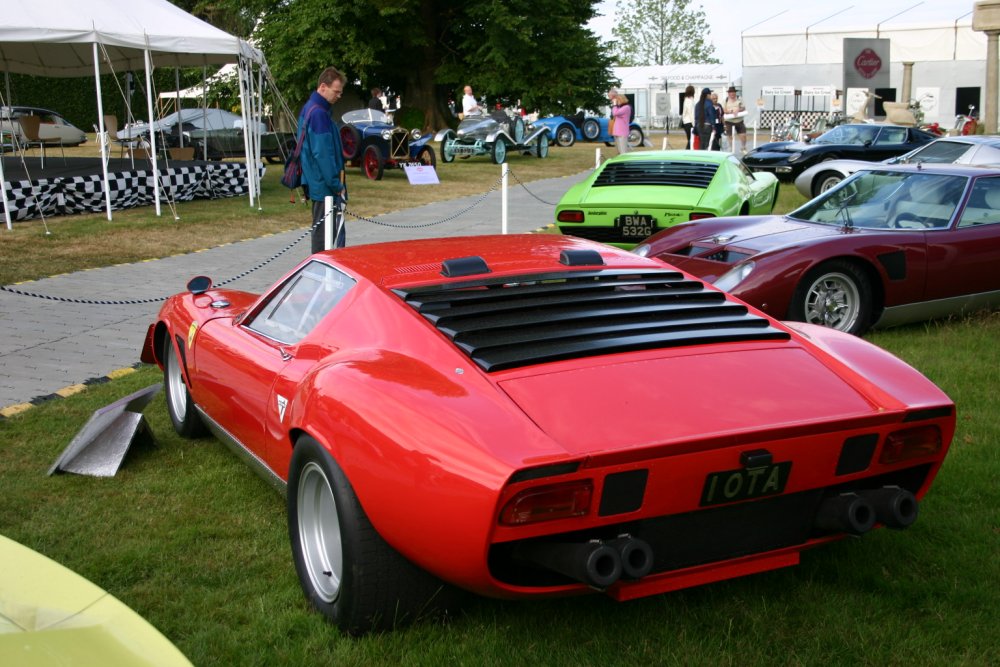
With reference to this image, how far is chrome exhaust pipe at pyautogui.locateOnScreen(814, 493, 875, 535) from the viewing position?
9.23 ft

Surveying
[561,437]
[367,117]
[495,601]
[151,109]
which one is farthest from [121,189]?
[561,437]

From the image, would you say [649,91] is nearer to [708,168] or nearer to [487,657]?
[708,168]

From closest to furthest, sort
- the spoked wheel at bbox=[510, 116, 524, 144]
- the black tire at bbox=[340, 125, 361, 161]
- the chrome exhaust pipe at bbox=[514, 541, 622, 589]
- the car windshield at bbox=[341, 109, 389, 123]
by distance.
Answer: the chrome exhaust pipe at bbox=[514, 541, 622, 589] → the black tire at bbox=[340, 125, 361, 161] → the car windshield at bbox=[341, 109, 389, 123] → the spoked wheel at bbox=[510, 116, 524, 144]

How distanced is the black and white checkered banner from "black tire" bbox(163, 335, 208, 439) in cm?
886

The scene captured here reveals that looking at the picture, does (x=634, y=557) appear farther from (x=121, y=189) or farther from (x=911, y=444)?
(x=121, y=189)

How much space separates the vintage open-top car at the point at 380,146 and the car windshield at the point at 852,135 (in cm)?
789

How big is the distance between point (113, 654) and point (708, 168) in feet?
28.2

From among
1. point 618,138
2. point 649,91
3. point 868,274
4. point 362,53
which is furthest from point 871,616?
point 649,91

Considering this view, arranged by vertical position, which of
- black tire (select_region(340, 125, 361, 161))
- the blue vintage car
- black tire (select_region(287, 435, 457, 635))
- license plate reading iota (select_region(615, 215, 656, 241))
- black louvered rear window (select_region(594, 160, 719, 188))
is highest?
the blue vintage car

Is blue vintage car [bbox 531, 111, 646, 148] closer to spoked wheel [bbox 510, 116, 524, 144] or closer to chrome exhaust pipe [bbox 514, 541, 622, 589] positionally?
spoked wheel [bbox 510, 116, 524, 144]

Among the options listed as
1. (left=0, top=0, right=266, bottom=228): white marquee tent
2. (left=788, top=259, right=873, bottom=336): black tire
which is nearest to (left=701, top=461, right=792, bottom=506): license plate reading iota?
(left=788, top=259, right=873, bottom=336): black tire

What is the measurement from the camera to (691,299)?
12.1 ft

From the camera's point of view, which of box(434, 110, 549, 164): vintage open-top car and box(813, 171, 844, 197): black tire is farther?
box(434, 110, 549, 164): vintage open-top car

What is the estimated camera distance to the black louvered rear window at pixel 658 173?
9516 mm
